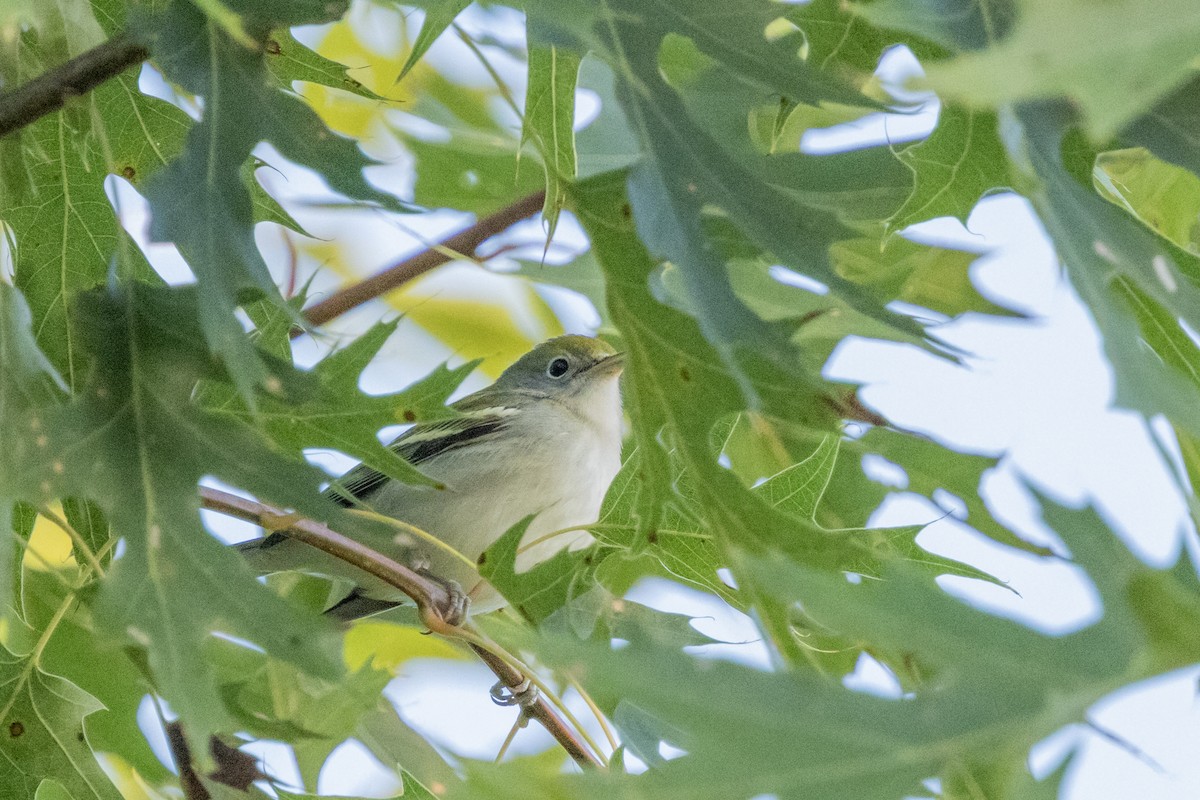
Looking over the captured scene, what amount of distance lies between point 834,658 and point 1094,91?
168cm

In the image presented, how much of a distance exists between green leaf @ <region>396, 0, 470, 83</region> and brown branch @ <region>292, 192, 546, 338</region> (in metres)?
0.77

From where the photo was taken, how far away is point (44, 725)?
2.27m

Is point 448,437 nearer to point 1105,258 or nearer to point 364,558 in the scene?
point 364,558

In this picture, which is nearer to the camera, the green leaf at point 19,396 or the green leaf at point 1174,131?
the green leaf at point 1174,131

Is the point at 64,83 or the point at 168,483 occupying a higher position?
the point at 64,83

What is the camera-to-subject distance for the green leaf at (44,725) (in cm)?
227

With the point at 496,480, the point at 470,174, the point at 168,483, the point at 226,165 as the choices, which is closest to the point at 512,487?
the point at 496,480

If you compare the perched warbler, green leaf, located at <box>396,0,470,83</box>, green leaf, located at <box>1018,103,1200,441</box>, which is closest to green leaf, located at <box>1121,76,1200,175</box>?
green leaf, located at <box>1018,103,1200,441</box>

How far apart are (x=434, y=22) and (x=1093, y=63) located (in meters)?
1.23

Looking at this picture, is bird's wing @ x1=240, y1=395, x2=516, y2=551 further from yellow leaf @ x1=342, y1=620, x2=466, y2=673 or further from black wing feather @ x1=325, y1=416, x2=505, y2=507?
yellow leaf @ x1=342, y1=620, x2=466, y2=673

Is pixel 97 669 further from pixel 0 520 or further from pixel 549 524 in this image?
pixel 549 524

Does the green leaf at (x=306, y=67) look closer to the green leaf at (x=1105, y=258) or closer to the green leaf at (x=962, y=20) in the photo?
the green leaf at (x=962, y=20)

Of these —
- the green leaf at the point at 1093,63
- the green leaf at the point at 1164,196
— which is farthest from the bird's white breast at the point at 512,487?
the green leaf at the point at 1093,63

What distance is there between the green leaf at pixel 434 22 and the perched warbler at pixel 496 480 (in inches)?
71.7
